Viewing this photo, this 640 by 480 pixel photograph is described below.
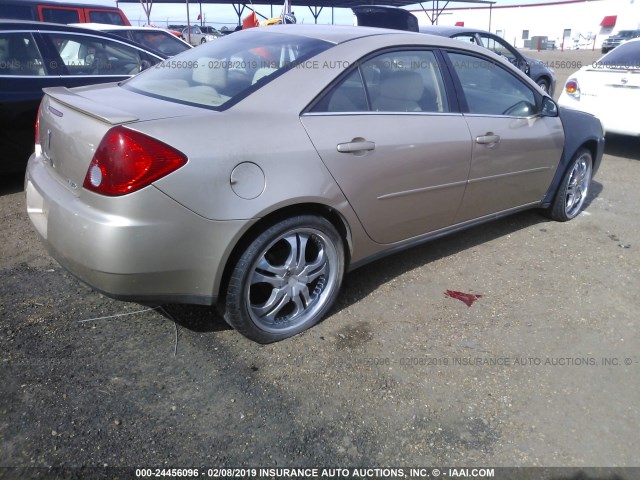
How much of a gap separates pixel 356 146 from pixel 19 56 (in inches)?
148

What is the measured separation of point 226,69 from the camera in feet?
9.84

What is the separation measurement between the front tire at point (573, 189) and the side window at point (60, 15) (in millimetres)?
9558

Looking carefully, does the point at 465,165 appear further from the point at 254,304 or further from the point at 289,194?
the point at 254,304

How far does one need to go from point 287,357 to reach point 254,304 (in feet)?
1.11

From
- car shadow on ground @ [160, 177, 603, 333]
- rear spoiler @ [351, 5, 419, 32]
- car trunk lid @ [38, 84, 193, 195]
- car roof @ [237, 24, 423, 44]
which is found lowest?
car shadow on ground @ [160, 177, 603, 333]

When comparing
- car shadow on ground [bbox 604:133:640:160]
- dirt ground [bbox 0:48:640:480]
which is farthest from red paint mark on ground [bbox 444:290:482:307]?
car shadow on ground [bbox 604:133:640:160]

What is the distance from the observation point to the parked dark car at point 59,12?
371 inches

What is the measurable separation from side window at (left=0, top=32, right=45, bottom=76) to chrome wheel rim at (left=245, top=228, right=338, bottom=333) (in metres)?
3.52

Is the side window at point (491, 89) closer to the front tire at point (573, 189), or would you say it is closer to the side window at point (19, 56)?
the front tire at point (573, 189)

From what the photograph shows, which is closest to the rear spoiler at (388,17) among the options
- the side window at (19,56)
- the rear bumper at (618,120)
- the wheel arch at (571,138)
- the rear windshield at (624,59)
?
the rear windshield at (624,59)

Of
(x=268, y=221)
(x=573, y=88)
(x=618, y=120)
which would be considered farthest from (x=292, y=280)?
(x=573, y=88)

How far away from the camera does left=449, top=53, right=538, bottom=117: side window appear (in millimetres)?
3555

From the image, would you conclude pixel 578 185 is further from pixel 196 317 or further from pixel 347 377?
pixel 196 317

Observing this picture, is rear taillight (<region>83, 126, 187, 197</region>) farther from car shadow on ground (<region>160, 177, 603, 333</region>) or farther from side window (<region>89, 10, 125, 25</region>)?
side window (<region>89, 10, 125, 25</region>)
